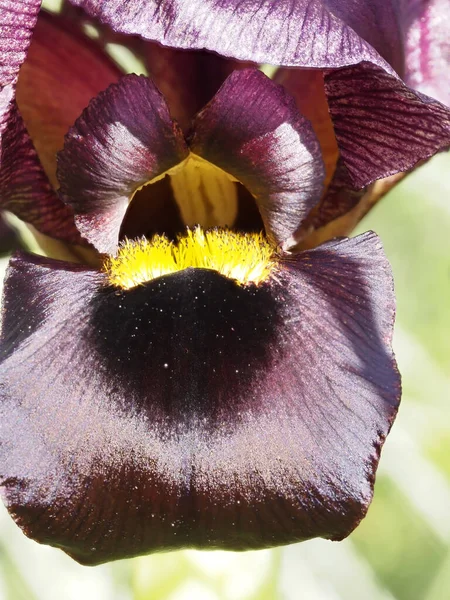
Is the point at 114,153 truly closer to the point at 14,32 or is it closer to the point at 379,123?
the point at 14,32

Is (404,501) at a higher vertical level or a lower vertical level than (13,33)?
lower

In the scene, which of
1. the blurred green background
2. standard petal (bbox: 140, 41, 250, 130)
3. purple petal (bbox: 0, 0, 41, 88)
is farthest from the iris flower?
the blurred green background

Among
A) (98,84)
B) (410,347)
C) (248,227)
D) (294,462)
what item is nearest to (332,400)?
(294,462)

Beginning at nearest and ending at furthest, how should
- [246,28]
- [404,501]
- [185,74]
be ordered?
1. [246,28]
2. [185,74]
3. [404,501]

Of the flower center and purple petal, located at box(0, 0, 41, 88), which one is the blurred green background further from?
purple petal, located at box(0, 0, 41, 88)

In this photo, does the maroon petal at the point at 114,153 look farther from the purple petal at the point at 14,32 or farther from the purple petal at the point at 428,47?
the purple petal at the point at 428,47

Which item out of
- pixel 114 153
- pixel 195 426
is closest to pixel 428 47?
pixel 114 153

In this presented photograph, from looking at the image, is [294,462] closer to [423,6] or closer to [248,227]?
[248,227]
